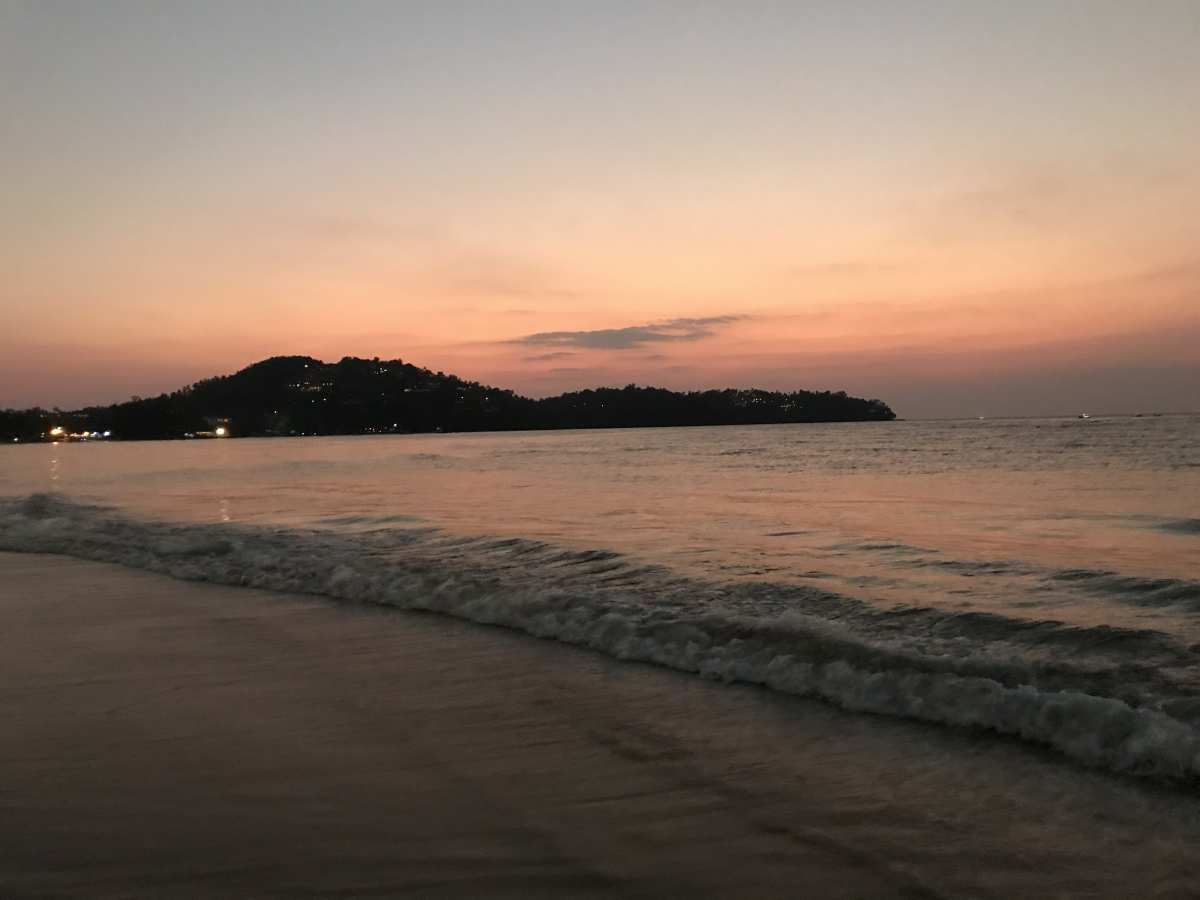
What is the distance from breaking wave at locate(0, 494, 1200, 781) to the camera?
5.04 m

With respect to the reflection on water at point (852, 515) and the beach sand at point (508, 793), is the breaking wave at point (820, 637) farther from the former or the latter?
the reflection on water at point (852, 515)

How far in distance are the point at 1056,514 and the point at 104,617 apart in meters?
16.3

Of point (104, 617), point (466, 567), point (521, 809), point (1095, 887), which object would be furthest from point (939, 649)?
point (104, 617)

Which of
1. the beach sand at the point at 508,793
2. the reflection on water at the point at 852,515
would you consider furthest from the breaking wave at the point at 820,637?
the reflection on water at the point at 852,515

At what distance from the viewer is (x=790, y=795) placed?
414 centimetres

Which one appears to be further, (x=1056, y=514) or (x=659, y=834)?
(x=1056, y=514)

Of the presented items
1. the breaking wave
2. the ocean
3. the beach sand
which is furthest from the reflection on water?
the beach sand

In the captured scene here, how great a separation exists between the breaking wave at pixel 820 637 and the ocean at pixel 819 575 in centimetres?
2

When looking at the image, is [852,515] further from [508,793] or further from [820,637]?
[508,793]

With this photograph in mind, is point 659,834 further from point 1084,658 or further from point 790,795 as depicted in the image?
point 1084,658

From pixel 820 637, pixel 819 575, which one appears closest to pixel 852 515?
pixel 819 575

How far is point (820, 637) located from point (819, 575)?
3605 mm

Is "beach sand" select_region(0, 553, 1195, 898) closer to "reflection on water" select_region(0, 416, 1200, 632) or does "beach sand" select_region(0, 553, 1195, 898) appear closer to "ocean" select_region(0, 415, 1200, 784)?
"ocean" select_region(0, 415, 1200, 784)

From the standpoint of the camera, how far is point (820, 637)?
22.7 ft
